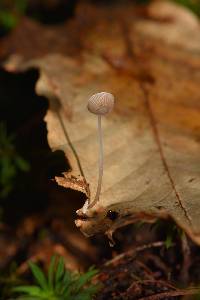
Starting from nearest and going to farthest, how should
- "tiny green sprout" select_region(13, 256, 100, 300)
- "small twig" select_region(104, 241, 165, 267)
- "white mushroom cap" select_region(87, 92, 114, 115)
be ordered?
"white mushroom cap" select_region(87, 92, 114, 115)
"tiny green sprout" select_region(13, 256, 100, 300)
"small twig" select_region(104, 241, 165, 267)

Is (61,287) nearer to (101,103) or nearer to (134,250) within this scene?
(134,250)

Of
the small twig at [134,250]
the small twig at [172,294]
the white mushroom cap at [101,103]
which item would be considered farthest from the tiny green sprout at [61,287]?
the white mushroom cap at [101,103]

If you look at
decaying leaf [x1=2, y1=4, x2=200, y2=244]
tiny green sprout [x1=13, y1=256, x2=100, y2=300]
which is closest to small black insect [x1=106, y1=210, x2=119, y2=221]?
decaying leaf [x1=2, y1=4, x2=200, y2=244]

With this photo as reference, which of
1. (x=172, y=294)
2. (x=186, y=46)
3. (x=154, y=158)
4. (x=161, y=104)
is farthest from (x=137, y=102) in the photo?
(x=172, y=294)

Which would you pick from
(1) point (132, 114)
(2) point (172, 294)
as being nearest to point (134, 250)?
(2) point (172, 294)

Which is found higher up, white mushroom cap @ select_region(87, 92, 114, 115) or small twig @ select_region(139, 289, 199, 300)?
white mushroom cap @ select_region(87, 92, 114, 115)

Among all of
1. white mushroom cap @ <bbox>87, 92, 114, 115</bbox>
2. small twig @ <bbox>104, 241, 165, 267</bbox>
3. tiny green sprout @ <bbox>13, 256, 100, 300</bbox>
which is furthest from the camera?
small twig @ <bbox>104, 241, 165, 267</bbox>

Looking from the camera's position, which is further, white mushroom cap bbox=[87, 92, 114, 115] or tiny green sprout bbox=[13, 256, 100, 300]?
tiny green sprout bbox=[13, 256, 100, 300]

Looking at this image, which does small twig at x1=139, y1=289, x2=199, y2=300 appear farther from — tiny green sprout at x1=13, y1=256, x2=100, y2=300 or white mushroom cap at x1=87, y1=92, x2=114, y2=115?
white mushroom cap at x1=87, y1=92, x2=114, y2=115

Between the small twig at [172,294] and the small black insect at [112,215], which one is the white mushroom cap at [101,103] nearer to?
the small black insect at [112,215]
